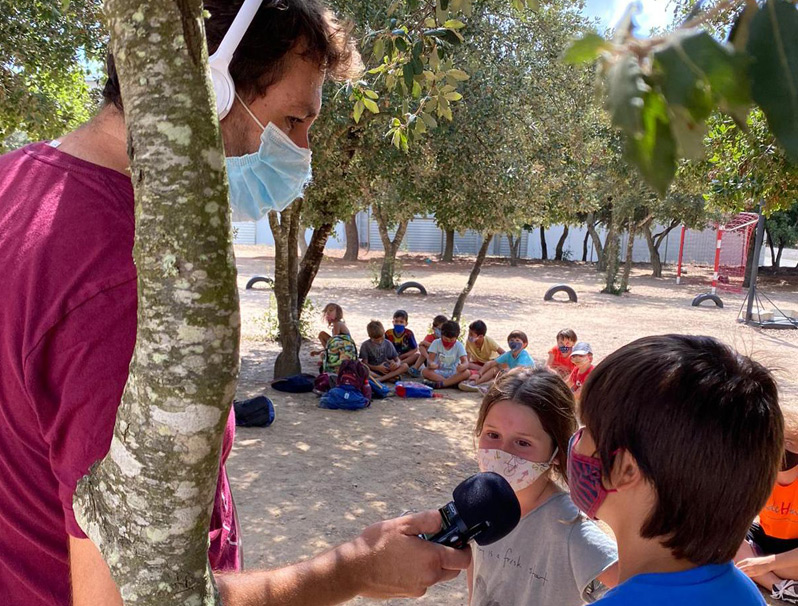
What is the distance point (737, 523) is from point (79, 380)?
4.25ft

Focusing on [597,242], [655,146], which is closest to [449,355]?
[655,146]

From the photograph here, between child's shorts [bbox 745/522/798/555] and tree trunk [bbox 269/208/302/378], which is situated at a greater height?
tree trunk [bbox 269/208/302/378]

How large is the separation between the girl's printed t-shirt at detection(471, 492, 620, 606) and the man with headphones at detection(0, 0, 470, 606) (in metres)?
0.87

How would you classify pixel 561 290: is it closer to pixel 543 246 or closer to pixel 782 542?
pixel 782 542

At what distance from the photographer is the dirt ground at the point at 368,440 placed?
4.66m

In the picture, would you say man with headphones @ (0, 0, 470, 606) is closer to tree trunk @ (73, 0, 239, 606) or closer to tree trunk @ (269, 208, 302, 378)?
tree trunk @ (73, 0, 239, 606)

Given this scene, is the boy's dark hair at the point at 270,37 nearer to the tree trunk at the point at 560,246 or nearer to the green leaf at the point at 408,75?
the green leaf at the point at 408,75

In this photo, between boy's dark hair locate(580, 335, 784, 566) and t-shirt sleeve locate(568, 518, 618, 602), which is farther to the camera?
t-shirt sleeve locate(568, 518, 618, 602)

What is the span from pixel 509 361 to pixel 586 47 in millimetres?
8200

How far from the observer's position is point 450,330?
9492 millimetres

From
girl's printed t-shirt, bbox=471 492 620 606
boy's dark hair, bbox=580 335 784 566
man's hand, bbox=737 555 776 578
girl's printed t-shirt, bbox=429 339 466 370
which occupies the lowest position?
man's hand, bbox=737 555 776 578

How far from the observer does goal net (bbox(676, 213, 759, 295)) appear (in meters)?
21.2

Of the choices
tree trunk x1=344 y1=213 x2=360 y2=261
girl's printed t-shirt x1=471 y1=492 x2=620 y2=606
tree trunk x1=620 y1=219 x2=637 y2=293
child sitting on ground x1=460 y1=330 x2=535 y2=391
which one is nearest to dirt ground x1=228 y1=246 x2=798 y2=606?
child sitting on ground x1=460 y1=330 x2=535 y2=391

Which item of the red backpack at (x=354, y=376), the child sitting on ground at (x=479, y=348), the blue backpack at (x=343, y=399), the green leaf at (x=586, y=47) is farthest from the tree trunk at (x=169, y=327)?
the child sitting on ground at (x=479, y=348)
